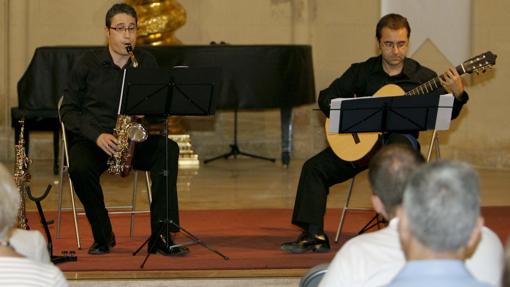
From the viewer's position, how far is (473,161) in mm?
10039

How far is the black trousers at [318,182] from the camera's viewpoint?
6000 mm

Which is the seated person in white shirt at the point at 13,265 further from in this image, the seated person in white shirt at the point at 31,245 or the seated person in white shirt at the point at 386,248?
the seated person in white shirt at the point at 386,248

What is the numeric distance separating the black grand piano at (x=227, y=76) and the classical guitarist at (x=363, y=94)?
283 centimetres

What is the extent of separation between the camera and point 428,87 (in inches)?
232

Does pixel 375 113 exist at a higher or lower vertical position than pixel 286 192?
higher

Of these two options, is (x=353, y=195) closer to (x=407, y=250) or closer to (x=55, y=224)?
(x=55, y=224)

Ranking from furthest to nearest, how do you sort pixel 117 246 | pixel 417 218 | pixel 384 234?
pixel 117 246
pixel 384 234
pixel 417 218

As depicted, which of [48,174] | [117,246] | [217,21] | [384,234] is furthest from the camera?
[217,21]

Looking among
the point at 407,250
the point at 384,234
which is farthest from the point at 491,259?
the point at 407,250

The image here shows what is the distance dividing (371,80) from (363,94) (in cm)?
11

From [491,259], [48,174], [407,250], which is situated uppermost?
[407,250]

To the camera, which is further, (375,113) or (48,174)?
(48,174)

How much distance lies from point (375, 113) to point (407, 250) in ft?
10.1

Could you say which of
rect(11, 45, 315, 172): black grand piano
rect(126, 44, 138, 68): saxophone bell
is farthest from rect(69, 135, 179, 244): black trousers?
rect(11, 45, 315, 172): black grand piano
